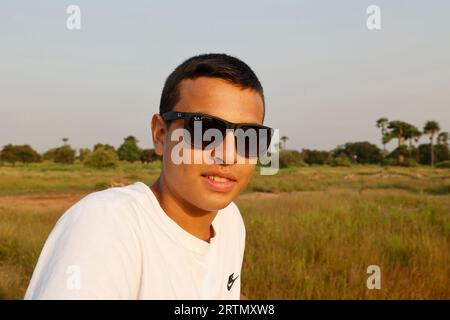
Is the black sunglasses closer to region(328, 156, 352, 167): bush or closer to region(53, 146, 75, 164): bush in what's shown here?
region(53, 146, 75, 164): bush

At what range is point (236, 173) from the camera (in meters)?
1.80

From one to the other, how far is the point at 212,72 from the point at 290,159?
6060cm

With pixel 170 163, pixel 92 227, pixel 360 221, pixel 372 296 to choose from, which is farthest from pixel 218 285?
pixel 360 221

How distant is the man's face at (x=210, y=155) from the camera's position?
171 cm

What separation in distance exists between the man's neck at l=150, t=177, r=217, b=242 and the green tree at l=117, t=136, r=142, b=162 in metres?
62.4

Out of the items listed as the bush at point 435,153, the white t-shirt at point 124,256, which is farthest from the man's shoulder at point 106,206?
the bush at point 435,153

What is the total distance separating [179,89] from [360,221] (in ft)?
22.0

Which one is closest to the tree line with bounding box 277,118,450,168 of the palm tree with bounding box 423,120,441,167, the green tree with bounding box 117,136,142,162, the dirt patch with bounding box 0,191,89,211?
the palm tree with bounding box 423,120,441,167

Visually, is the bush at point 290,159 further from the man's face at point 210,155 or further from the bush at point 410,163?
the man's face at point 210,155

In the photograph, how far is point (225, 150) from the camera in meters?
1.79

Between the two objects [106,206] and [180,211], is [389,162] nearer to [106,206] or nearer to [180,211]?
[180,211]
